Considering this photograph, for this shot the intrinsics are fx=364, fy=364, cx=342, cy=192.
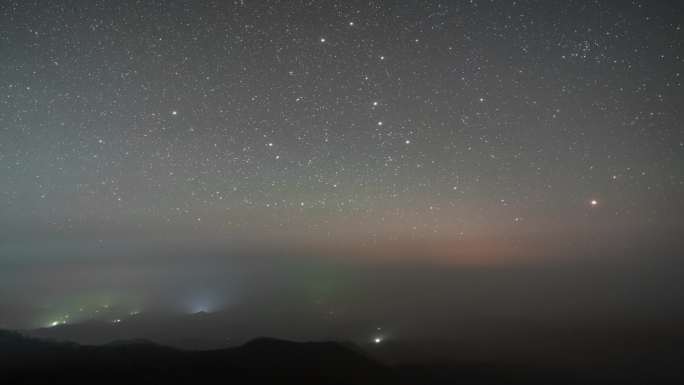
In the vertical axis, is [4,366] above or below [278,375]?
above

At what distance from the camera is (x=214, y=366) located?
53.8 m

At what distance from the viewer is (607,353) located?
164 m

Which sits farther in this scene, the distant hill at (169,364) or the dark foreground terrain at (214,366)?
the dark foreground terrain at (214,366)

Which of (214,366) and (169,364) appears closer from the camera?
(169,364)

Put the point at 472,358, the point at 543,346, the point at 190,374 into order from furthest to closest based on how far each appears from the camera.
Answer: the point at 543,346
the point at 472,358
the point at 190,374

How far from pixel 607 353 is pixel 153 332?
698 ft

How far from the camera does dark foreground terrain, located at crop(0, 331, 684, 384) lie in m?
45.0

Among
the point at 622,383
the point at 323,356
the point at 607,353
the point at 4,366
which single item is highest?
the point at 4,366

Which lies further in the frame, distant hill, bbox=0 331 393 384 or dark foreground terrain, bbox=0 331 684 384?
dark foreground terrain, bbox=0 331 684 384

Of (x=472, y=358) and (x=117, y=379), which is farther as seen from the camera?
(x=472, y=358)

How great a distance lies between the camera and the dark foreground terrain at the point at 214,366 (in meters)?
45.0

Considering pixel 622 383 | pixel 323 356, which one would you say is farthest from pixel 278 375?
pixel 622 383

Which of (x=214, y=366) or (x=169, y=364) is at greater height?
(x=169, y=364)

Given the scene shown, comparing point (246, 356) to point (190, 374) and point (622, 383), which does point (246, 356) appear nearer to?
point (190, 374)
